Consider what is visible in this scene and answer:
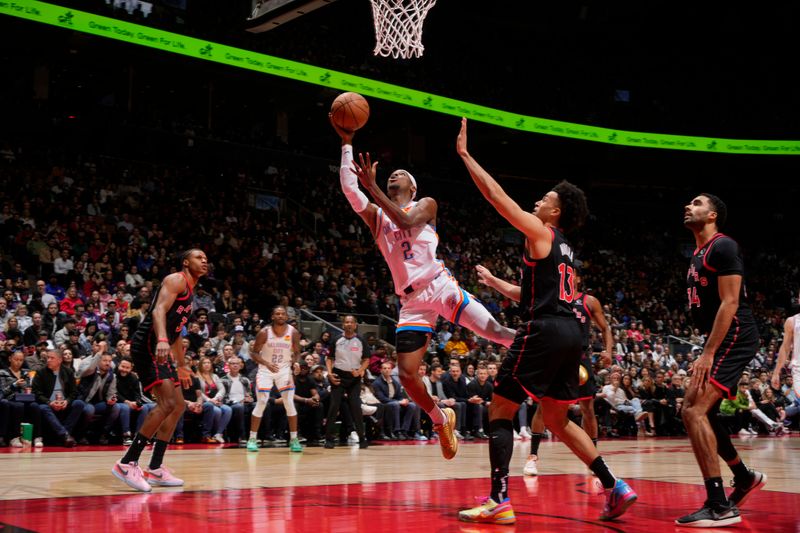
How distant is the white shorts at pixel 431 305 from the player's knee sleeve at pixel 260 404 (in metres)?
5.23

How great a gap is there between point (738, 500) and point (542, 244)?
83.1 inches

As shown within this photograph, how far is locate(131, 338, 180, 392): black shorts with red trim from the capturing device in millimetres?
6234

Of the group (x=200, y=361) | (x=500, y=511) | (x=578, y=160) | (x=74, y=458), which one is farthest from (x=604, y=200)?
(x=500, y=511)

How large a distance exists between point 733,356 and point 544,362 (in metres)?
1.30

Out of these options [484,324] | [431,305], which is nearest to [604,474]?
[484,324]

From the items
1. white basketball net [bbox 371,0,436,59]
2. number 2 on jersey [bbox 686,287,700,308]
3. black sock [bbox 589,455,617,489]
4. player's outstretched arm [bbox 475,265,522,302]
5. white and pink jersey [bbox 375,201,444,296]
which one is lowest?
black sock [bbox 589,455,617,489]

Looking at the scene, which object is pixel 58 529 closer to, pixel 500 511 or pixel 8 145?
pixel 500 511

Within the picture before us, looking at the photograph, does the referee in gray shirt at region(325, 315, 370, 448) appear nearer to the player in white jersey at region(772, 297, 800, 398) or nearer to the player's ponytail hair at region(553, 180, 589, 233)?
the player in white jersey at region(772, 297, 800, 398)

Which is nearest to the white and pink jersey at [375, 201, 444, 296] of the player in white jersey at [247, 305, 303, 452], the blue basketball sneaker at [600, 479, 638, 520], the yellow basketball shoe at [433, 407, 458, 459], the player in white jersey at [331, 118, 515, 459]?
the player in white jersey at [331, 118, 515, 459]

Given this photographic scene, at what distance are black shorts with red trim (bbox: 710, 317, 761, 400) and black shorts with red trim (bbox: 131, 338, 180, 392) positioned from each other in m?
4.02

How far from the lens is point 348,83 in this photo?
21562 millimetres

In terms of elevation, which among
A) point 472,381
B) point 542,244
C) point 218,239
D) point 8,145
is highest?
point 8,145

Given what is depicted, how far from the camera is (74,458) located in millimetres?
8438

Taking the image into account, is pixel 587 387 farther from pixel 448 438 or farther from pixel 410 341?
pixel 410 341
